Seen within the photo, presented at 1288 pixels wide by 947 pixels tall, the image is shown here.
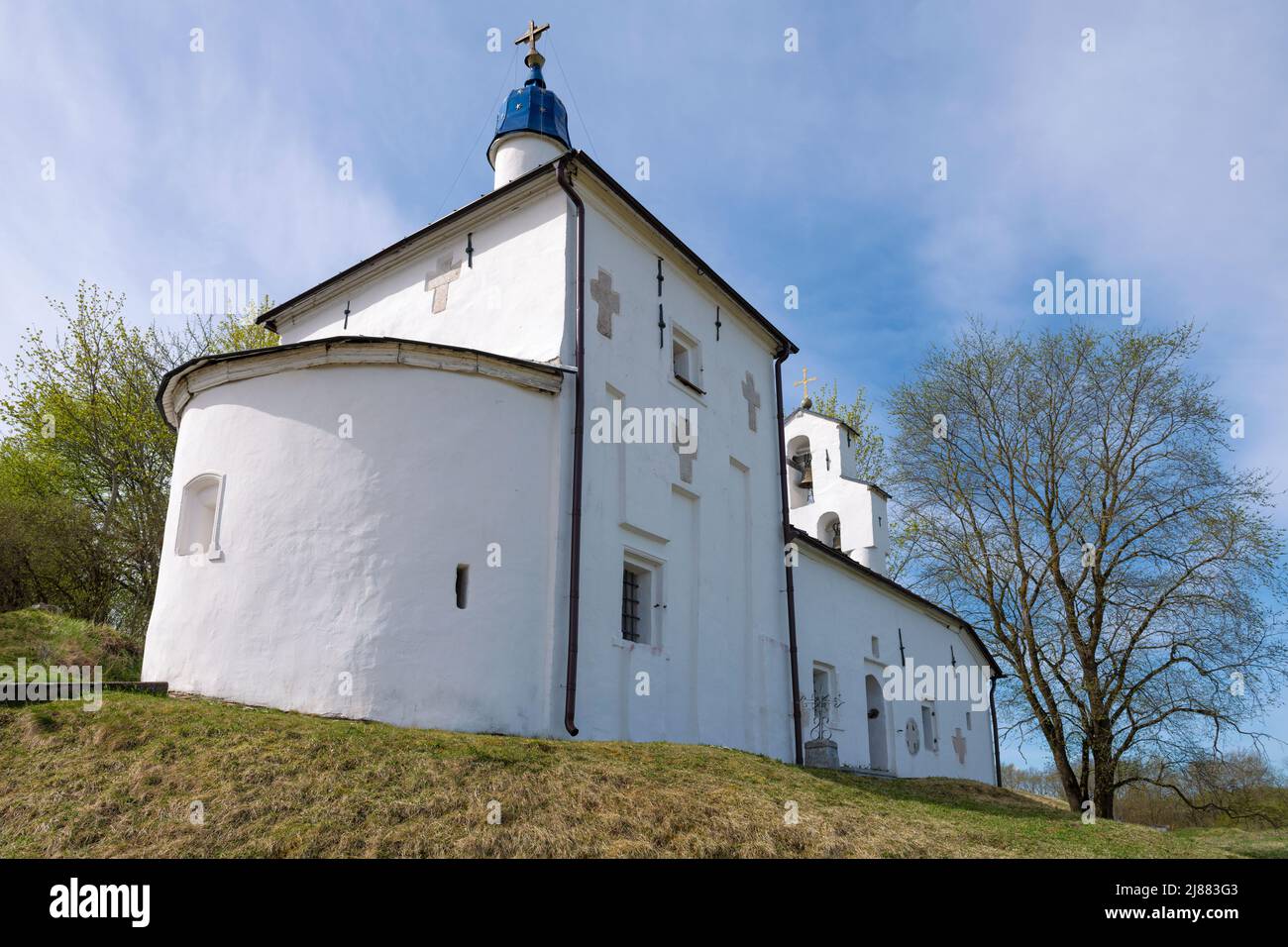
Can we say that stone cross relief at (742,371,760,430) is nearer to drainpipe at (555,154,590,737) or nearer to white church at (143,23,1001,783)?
white church at (143,23,1001,783)

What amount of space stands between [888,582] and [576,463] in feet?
40.2

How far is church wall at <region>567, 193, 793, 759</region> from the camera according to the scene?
1308cm

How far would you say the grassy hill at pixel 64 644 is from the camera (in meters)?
12.6

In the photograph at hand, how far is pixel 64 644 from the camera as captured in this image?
13430 mm

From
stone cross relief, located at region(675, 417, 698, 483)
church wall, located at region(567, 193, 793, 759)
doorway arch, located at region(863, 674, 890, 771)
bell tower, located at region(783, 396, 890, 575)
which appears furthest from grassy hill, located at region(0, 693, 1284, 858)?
bell tower, located at region(783, 396, 890, 575)

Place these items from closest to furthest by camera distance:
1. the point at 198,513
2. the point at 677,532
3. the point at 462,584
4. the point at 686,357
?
the point at 462,584
the point at 198,513
the point at 677,532
the point at 686,357

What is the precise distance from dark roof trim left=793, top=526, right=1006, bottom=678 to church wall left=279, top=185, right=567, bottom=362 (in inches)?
279

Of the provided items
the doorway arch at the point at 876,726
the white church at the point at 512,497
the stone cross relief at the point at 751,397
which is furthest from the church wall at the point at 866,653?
the stone cross relief at the point at 751,397

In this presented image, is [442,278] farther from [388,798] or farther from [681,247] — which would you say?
[388,798]

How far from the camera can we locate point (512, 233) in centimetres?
1479

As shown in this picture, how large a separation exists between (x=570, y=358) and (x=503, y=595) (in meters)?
3.59

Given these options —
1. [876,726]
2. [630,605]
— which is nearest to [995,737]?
[876,726]

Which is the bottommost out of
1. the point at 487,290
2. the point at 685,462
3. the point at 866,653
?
the point at 866,653
